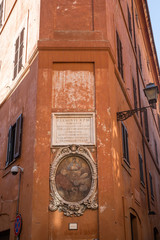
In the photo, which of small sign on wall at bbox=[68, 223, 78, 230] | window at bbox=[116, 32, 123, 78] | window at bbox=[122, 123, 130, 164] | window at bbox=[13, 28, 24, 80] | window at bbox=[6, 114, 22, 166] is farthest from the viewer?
window at bbox=[116, 32, 123, 78]

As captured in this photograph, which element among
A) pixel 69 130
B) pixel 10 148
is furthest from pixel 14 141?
pixel 69 130

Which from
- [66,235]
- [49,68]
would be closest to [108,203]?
[66,235]

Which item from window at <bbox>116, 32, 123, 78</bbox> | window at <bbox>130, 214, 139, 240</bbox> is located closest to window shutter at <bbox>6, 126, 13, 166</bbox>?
window at <bbox>130, 214, 139, 240</bbox>

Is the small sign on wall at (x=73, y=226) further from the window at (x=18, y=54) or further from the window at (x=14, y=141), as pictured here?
the window at (x=18, y=54)

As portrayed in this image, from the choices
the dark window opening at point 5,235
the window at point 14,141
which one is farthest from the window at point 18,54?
the dark window opening at point 5,235

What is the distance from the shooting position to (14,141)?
12.1 metres

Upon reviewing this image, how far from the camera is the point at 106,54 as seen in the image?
11.6 metres

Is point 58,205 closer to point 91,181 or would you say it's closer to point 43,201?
point 43,201

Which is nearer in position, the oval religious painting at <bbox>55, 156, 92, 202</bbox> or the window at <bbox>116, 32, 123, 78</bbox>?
the oval religious painting at <bbox>55, 156, 92, 202</bbox>

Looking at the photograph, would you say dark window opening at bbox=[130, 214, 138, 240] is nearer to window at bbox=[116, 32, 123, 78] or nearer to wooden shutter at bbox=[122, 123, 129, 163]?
wooden shutter at bbox=[122, 123, 129, 163]

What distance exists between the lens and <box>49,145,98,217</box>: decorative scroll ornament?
961 cm

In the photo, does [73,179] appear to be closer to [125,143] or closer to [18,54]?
[125,143]

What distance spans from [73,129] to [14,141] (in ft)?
8.54

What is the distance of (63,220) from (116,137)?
297 cm
